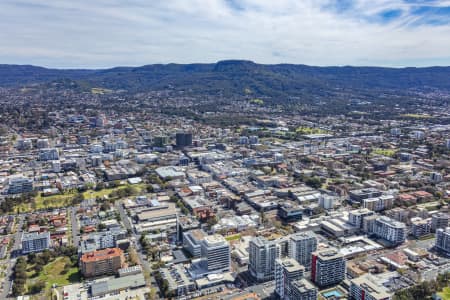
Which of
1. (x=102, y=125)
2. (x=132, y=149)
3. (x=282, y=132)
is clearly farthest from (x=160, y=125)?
(x=282, y=132)

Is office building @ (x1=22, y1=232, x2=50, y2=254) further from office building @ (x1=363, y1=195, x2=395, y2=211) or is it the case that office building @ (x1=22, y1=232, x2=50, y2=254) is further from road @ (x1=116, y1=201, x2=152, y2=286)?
office building @ (x1=363, y1=195, x2=395, y2=211)

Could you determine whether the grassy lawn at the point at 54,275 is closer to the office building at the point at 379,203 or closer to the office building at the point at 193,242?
the office building at the point at 193,242

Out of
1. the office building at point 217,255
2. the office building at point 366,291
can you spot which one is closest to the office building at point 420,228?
the office building at point 366,291

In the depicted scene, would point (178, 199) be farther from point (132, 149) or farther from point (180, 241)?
point (132, 149)

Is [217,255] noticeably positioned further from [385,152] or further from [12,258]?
[385,152]

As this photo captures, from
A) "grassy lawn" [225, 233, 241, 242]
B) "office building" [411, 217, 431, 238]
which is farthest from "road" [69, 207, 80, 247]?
"office building" [411, 217, 431, 238]
